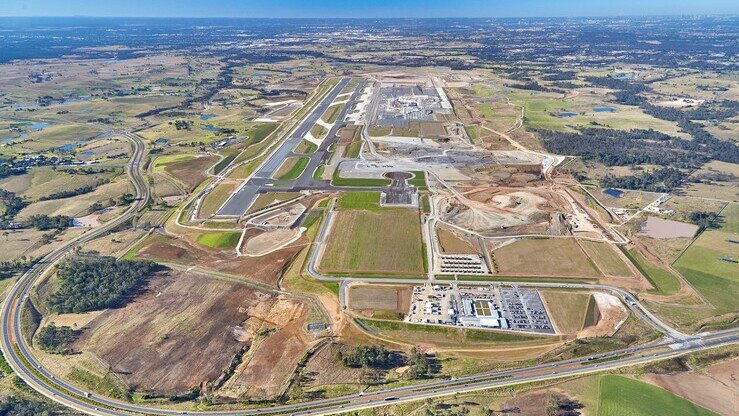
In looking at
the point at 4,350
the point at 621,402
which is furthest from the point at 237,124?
the point at 621,402

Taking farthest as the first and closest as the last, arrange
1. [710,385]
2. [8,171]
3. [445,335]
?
[8,171], [445,335], [710,385]

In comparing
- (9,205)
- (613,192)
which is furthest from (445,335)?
(9,205)

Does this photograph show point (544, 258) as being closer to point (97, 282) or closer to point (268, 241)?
point (268, 241)

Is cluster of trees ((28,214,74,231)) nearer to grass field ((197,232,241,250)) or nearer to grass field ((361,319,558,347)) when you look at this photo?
grass field ((197,232,241,250))

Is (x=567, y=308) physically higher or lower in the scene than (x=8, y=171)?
lower

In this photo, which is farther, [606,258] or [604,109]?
[604,109]

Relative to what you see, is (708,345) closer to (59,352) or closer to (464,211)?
(464,211)
